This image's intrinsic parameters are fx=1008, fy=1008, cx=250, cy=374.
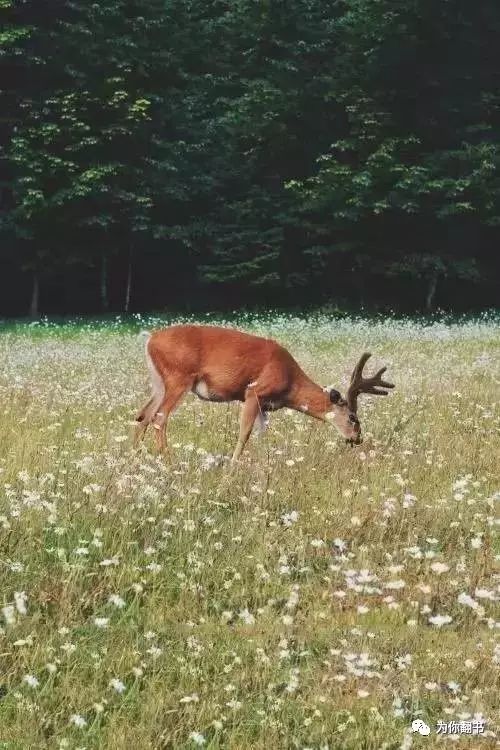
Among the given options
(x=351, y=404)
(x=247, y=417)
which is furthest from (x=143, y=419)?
(x=351, y=404)

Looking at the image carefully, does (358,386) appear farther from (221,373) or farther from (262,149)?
(262,149)

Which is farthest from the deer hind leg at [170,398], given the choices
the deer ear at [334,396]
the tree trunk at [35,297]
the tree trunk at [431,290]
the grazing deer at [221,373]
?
the tree trunk at [35,297]

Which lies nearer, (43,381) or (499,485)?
(499,485)

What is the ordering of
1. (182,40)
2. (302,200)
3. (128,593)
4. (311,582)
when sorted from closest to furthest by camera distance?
(128,593) < (311,582) < (302,200) < (182,40)

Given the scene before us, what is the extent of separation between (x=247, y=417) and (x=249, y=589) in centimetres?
351

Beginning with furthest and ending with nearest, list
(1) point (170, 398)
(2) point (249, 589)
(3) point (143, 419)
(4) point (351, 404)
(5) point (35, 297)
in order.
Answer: (5) point (35, 297) < (4) point (351, 404) < (3) point (143, 419) < (1) point (170, 398) < (2) point (249, 589)

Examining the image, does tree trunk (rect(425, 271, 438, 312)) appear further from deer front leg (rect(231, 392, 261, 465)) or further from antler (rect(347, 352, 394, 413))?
deer front leg (rect(231, 392, 261, 465))

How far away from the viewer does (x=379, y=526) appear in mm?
6301

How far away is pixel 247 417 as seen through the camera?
873 cm

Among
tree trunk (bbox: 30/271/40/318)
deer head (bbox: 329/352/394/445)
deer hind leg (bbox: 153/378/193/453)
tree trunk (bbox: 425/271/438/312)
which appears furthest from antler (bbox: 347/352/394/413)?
tree trunk (bbox: 30/271/40/318)

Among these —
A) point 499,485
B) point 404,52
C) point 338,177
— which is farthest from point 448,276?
point 499,485

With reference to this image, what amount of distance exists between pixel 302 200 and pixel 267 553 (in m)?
27.7

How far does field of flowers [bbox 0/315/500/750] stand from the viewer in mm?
3908

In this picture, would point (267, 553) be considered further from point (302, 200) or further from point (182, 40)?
point (182, 40)
